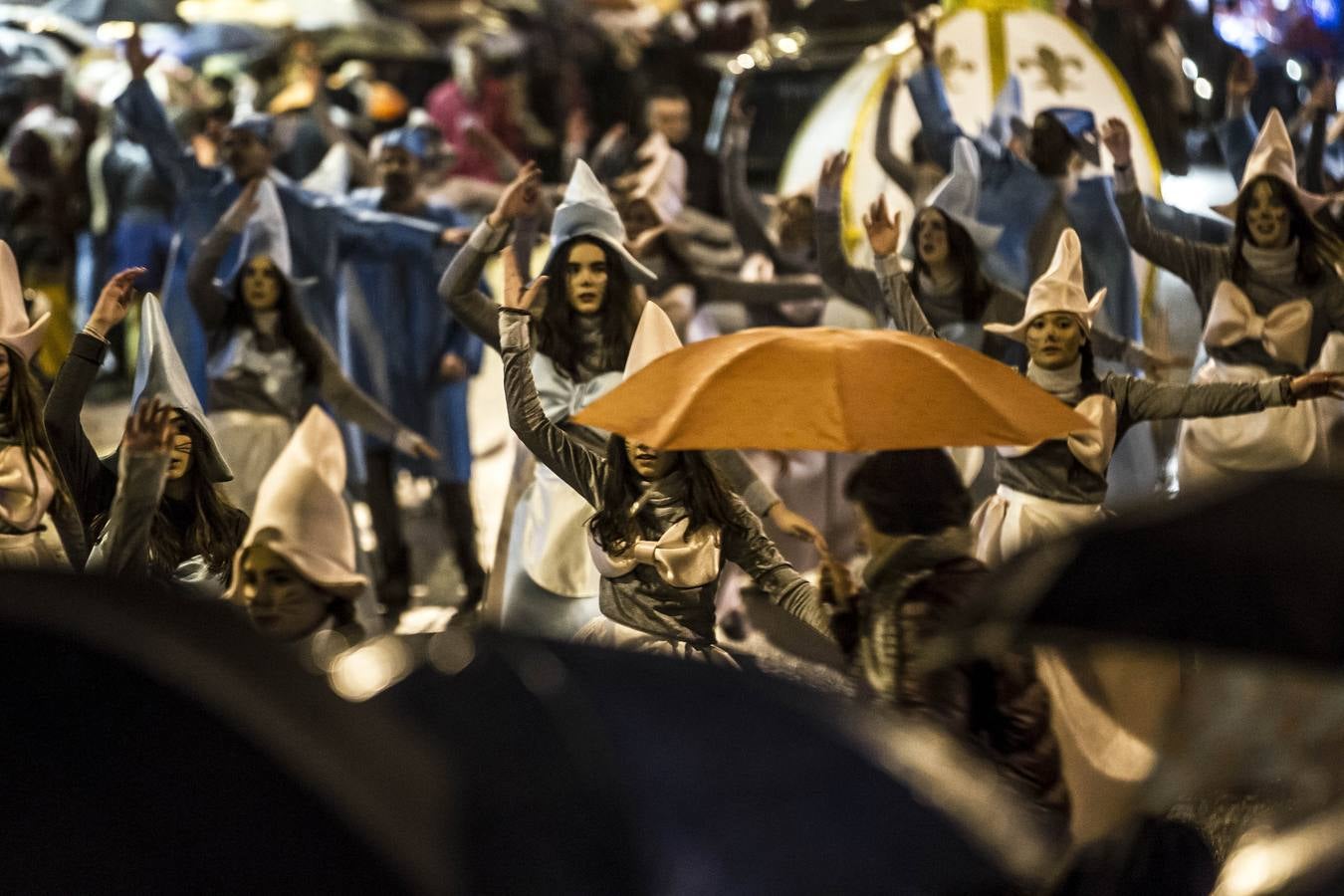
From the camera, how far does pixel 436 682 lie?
2.60 m

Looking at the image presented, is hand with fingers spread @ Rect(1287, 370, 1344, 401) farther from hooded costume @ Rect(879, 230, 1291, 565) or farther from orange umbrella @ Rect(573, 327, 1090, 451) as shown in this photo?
orange umbrella @ Rect(573, 327, 1090, 451)

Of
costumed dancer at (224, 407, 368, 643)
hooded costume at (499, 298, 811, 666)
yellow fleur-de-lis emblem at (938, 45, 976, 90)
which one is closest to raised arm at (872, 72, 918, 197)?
yellow fleur-de-lis emblem at (938, 45, 976, 90)

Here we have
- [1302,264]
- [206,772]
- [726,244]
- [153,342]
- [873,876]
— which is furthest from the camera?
[726,244]

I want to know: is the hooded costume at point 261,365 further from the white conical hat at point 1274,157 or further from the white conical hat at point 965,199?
the white conical hat at point 1274,157

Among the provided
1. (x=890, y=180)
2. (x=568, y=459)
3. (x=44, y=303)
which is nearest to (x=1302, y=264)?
(x=890, y=180)

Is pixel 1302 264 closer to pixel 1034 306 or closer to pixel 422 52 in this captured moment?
pixel 1034 306

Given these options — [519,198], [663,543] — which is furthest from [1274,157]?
[663,543]

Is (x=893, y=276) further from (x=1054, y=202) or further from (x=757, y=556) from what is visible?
(x=1054, y=202)

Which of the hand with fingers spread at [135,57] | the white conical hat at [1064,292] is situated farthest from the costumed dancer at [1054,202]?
the hand with fingers spread at [135,57]

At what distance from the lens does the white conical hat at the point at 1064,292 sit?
6422 millimetres

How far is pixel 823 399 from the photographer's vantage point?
5082 mm

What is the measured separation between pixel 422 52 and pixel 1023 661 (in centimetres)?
1650

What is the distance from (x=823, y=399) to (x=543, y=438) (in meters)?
1.02

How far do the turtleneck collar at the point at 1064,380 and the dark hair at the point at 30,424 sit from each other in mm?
2799
